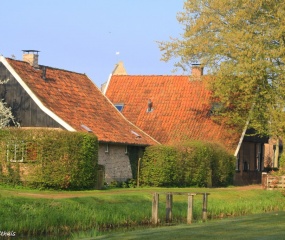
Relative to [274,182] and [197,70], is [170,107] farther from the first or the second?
[274,182]

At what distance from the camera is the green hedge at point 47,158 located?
40.1 metres

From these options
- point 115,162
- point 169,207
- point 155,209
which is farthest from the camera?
point 115,162

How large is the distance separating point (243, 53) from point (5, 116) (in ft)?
51.8

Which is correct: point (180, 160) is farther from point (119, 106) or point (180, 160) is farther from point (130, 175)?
point (119, 106)

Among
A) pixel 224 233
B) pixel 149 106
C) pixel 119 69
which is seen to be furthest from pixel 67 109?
pixel 119 69

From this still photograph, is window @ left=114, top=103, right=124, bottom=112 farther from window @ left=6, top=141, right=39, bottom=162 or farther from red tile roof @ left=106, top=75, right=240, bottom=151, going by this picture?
window @ left=6, top=141, right=39, bottom=162

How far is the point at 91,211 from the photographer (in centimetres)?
3031

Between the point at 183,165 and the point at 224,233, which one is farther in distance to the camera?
the point at 183,165

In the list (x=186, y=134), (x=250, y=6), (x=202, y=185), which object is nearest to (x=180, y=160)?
(x=202, y=185)

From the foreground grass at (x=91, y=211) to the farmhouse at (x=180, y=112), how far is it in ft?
49.3

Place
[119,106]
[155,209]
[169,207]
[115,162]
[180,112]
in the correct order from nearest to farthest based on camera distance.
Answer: [155,209], [169,207], [115,162], [180,112], [119,106]

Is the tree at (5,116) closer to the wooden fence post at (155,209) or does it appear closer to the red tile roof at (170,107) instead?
the red tile roof at (170,107)

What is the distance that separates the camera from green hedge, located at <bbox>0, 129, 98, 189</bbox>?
4012 centimetres

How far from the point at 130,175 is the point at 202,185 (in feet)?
16.1
